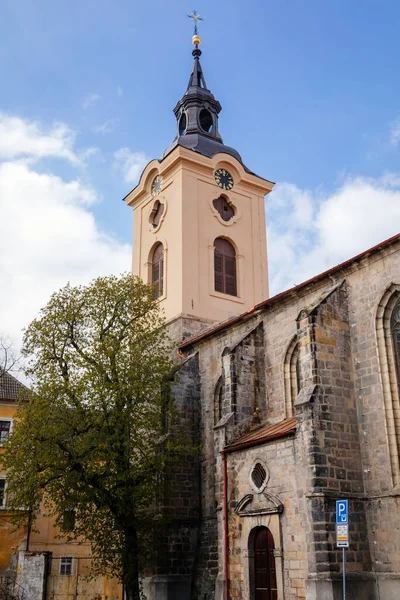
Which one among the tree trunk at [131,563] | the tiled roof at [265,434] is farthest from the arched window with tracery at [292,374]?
the tree trunk at [131,563]

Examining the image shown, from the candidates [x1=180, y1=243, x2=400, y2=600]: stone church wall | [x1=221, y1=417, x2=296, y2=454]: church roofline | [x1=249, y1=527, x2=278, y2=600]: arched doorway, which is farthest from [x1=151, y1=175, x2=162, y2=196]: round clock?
[x1=249, y1=527, x2=278, y2=600]: arched doorway

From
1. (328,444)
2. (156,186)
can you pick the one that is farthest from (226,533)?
(156,186)

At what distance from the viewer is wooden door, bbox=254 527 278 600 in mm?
16047

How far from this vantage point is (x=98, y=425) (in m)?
19.5

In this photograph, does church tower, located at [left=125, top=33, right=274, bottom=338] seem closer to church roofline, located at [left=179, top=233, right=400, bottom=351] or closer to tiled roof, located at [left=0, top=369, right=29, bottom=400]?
church roofline, located at [left=179, top=233, right=400, bottom=351]

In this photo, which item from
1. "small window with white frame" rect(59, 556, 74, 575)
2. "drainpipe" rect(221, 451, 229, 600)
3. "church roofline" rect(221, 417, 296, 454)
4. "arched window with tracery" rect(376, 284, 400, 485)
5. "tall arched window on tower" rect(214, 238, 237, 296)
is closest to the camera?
"arched window with tracery" rect(376, 284, 400, 485)

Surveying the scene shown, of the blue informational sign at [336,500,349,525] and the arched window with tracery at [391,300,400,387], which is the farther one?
the arched window with tracery at [391,300,400,387]

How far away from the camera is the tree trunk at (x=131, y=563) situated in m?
18.7

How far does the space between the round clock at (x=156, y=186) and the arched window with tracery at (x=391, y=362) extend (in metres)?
17.5

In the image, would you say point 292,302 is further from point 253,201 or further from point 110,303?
point 253,201

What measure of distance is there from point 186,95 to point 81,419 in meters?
21.3

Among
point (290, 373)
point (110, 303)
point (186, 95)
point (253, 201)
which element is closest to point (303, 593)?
point (290, 373)

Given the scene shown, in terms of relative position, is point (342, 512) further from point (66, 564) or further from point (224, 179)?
point (224, 179)

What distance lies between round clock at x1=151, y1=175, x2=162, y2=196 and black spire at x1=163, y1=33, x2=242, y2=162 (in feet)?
4.20
